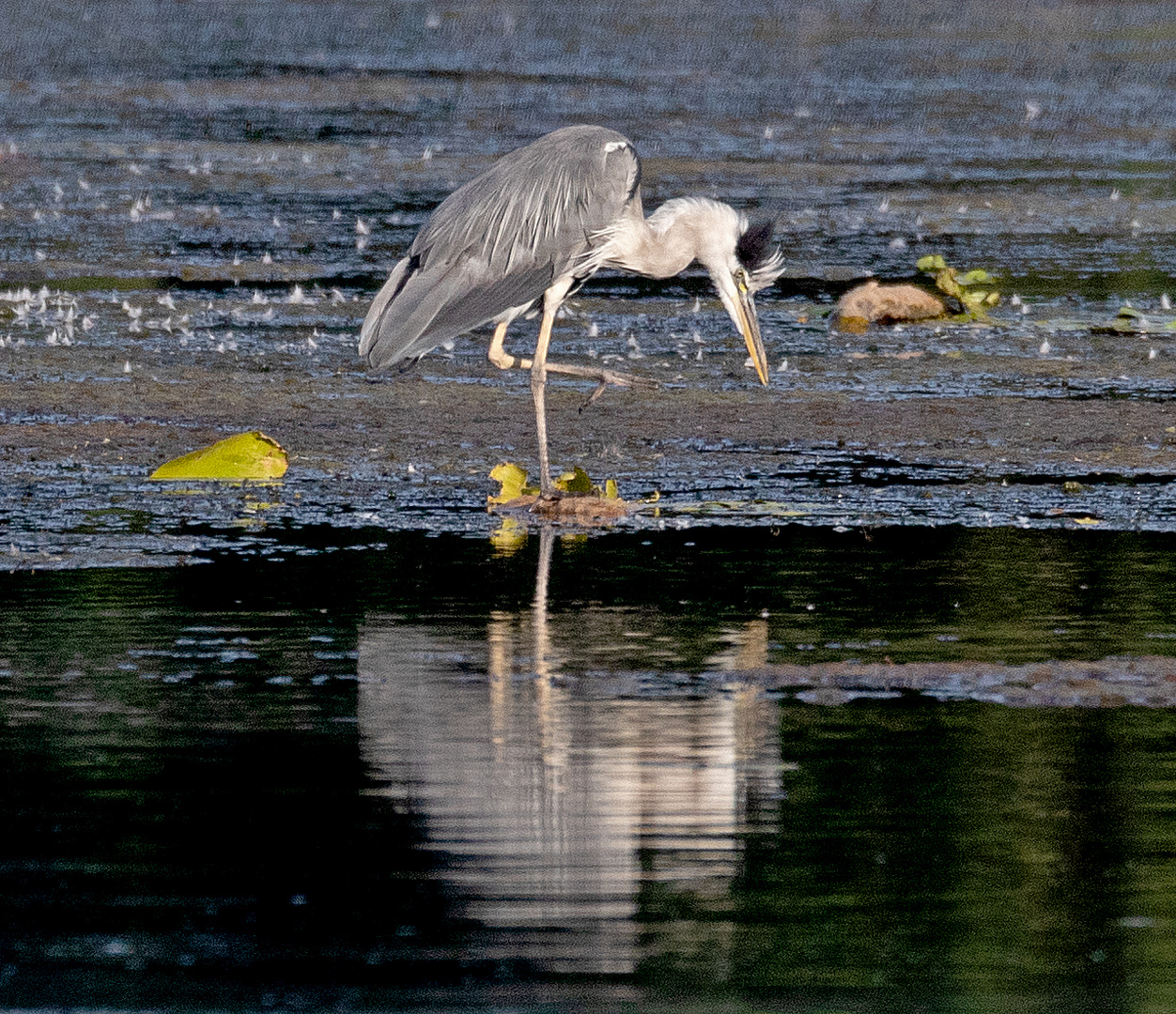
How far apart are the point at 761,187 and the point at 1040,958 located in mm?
14735

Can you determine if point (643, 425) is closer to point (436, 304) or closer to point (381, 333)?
point (436, 304)

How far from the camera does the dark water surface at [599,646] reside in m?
4.75

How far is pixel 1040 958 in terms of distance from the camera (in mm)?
4676

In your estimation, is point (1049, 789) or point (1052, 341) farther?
point (1052, 341)

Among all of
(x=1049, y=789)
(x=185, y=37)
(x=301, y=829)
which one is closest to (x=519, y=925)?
(x=301, y=829)

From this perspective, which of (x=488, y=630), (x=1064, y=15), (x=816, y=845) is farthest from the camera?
(x=1064, y=15)

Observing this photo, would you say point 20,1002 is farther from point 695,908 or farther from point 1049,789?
point 1049,789

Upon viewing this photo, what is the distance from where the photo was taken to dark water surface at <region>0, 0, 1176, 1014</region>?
475 centimetres

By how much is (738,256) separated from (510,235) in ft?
3.31

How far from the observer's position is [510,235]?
31.0 ft

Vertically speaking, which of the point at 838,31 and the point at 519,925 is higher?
the point at 838,31

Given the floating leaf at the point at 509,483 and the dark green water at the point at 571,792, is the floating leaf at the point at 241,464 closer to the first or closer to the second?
the floating leaf at the point at 509,483

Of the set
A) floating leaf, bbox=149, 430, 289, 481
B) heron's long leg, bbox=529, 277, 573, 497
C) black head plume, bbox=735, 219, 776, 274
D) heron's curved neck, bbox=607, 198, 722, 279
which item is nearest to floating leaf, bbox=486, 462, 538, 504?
heron's long leg, bbox=529, 277, 573, 497

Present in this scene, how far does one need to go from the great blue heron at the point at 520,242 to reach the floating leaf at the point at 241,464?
56 cm
